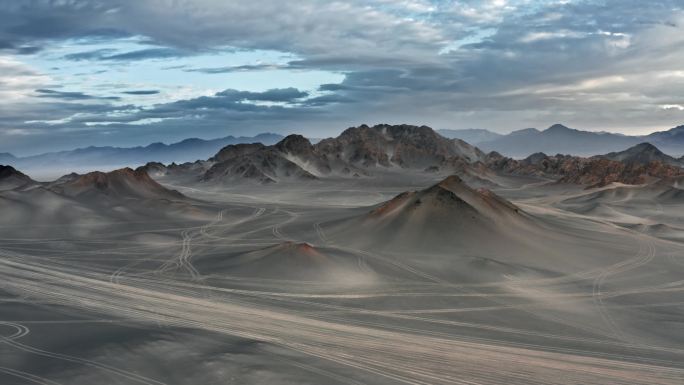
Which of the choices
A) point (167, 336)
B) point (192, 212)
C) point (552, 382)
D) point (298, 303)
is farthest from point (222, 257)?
point (192, 212)

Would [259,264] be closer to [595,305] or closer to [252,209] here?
[595,305]

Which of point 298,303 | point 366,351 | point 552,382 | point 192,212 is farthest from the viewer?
point 192,212

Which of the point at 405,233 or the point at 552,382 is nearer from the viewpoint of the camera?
the point at 552,382

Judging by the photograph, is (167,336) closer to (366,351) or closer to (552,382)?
(366,351)

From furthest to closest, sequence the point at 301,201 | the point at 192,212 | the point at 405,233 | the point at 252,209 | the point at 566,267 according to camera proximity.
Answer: the point at 301,201 < the point at 252,209 < the point at 192,212 < the point at 405,233 < the point at 566,267

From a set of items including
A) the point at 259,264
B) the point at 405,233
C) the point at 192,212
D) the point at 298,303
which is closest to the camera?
the point at 298,303

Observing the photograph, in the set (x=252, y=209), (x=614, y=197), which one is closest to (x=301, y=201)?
(x=252, y=209)
